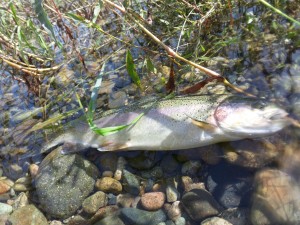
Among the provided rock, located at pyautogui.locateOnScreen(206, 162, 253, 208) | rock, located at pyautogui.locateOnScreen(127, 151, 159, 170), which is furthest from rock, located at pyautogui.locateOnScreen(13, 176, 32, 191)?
rock, located at pyautogui.locateOnScreen(206, 162, 253, 208)

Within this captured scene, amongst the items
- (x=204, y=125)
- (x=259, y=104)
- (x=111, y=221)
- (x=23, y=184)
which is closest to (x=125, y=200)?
(x=111, y=221)

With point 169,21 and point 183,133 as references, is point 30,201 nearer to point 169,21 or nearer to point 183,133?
point 183,133

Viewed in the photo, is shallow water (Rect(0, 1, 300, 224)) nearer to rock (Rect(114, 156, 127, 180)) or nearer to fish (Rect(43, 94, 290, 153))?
rock (Rect(114, 156, 127, 180))

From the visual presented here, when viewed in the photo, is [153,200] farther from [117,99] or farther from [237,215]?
[117,99]

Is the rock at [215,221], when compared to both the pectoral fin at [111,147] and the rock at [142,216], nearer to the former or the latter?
the rock at [142,216]

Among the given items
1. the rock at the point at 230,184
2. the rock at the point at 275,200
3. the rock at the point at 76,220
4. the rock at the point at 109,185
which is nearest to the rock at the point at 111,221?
the rock at the point at 76,220
